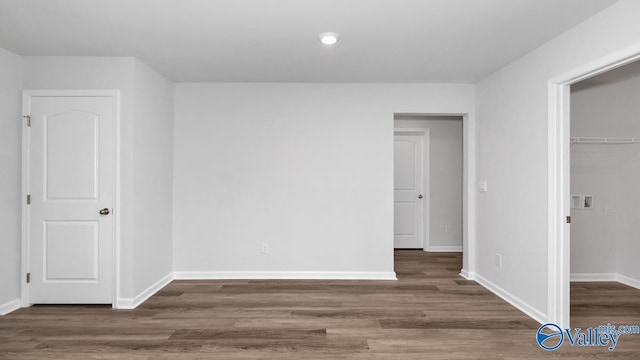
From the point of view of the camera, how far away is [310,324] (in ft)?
9.00

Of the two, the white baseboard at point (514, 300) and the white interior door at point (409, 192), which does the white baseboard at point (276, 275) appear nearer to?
the white baseboard at point (514, 300)

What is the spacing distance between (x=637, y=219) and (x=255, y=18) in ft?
15.3

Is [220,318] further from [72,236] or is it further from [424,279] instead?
[424,279]

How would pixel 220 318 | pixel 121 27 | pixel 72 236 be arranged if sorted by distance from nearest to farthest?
pixel 121 27 → pixel 220 318 → pixel 72 236

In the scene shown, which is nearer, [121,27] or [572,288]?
[121,27]

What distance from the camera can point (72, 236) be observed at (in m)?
3.10

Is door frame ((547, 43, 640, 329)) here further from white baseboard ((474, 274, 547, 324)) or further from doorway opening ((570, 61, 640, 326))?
doorway opening ((570, 61, 640, 326))

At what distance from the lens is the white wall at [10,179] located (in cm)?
294

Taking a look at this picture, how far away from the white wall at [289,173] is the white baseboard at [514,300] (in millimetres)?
1128

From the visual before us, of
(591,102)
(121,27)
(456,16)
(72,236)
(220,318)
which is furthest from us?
(591,102)

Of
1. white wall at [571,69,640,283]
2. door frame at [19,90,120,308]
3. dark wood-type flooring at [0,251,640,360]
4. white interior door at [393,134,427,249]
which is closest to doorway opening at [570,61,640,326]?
white wall at [571,69,640,283]

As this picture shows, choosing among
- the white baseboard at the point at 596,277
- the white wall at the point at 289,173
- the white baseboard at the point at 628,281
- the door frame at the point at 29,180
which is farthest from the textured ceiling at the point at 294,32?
the white baseboard at the point at 628,281

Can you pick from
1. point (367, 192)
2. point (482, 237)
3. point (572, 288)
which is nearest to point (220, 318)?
point (367, 192)

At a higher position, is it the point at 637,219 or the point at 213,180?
the point at 213,180
